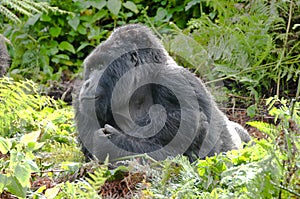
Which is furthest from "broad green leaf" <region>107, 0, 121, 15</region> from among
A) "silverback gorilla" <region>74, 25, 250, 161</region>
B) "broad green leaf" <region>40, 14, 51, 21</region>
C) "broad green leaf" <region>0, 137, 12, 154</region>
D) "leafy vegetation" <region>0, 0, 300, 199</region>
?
"broad green leaf" <region>0, 137, 12, 154</region>

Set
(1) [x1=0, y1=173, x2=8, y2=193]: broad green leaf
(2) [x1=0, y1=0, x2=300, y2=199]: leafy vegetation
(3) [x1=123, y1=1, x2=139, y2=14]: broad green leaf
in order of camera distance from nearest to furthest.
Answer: (2) [x1=0, y1=0, x2=300, y2=199]: leafy vegetation, (1) [x1=0, y1=173, x2=8, y2=193]: broad green leaf, (3) [x1=123, y1=1, x2=139, y2=14]: broad green leaf

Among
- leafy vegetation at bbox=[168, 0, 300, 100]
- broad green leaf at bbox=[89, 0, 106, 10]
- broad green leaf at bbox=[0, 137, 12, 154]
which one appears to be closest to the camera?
broad green leaf at bbox=[0, 137, 12, 154]

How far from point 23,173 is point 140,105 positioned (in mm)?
1226

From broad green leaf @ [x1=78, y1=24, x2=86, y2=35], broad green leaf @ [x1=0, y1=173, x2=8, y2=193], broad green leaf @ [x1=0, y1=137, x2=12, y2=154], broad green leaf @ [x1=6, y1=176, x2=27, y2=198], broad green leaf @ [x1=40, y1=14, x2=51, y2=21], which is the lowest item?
broad green leaf @ [x1=78, y1=24, x2=86, y2=35]

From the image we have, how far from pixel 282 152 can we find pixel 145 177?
858mm

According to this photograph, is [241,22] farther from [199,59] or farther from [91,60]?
[91,60]

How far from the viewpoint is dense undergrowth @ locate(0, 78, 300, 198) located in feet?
6.81

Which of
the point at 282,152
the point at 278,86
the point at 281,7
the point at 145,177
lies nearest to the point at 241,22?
the point at 281,7

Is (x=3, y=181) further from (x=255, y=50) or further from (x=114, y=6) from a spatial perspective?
(x=114, y=6)

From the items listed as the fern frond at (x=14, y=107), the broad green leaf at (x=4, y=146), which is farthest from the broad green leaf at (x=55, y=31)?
the broad green leaf at (x=4, y=146)

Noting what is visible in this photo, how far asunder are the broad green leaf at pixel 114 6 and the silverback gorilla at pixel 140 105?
12.2ft

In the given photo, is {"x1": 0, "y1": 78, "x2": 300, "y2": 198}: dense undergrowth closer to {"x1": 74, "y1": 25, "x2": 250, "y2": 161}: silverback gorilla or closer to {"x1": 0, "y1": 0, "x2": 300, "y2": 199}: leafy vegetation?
{"x1": 0, "y1": 0, "x2": 300, "y2": 199}: leafy vegetation

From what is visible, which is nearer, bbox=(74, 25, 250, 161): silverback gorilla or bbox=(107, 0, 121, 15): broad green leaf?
bbox=(74, 25, 250, 161): silverback gorilla

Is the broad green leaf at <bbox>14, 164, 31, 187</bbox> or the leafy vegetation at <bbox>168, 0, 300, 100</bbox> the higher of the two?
the broad green leaf at <bbox>14, 164, 31, 187</bbox>
